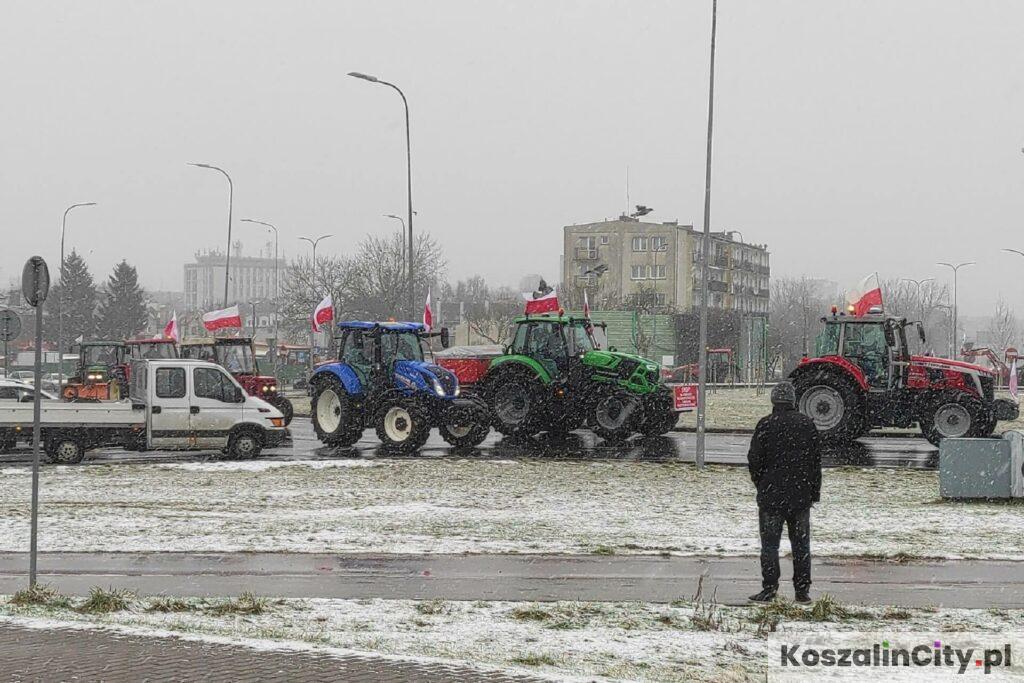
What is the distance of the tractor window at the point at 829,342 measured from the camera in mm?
24844

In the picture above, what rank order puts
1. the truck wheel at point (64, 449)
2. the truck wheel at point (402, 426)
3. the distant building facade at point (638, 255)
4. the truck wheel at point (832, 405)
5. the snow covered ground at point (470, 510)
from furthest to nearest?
1. the distant building facade at point (638, 255)
2. the truck wheel at point (832, 405)
3. the truck wheel at point (402, 426)
4. the truck wheel at point (64, 449)
5. the snow covered ground at point (470, 510)

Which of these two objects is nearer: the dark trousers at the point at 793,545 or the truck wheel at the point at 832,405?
the dark trousers at the point at 793,545

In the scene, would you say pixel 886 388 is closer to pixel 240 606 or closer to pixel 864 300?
pixel 864 300

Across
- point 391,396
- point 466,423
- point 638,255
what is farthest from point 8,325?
point 638,255

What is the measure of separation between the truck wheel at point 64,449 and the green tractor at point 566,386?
801cm

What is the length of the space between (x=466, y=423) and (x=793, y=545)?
14.4m

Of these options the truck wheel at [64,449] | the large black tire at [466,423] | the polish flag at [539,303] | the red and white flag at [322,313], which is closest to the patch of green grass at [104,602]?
the truck wheel at [64,449]

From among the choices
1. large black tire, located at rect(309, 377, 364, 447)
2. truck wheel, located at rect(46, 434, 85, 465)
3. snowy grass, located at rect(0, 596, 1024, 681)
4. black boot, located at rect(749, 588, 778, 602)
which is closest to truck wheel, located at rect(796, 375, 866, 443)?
large black tire, located at rect(309, 377, 364, 447)

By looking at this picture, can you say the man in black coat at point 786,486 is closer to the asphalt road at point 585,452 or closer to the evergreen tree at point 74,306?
the asphalt road at point 585,452

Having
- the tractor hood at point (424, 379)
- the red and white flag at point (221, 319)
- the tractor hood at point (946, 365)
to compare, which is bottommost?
the tractor hood at point (424, 379)

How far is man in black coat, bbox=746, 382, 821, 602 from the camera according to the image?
9.62 m

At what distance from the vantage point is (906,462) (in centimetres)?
2159

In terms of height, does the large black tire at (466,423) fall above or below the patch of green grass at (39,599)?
above

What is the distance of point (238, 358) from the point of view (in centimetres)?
3384
